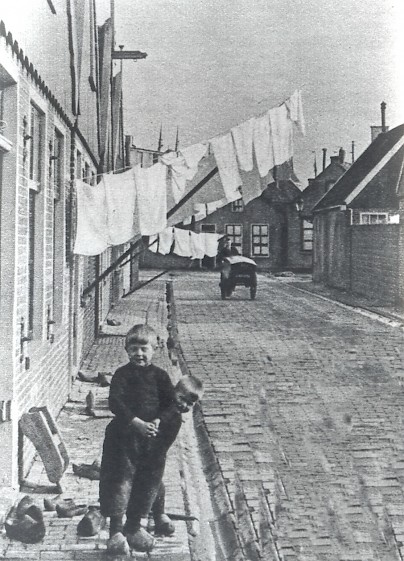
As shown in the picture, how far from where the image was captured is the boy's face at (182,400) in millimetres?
4230

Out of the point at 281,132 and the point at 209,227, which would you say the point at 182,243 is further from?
the point at 209,227

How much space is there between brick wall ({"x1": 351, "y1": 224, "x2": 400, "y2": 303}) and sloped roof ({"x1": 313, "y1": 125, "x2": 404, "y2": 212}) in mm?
3440

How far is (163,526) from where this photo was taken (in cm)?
458

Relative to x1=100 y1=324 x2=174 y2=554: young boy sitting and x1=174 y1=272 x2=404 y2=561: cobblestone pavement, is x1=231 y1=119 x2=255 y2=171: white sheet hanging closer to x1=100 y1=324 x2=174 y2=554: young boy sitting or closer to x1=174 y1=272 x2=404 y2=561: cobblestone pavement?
x1=174 y1=272 x2=404 y2=561: cobblestone pavement

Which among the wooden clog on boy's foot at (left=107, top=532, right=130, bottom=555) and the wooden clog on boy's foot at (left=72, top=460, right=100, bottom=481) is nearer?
the wooden clog on boy's foot at (left=107, top=532, right=130, bottom=555)

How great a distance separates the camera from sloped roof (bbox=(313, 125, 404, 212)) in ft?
91.8

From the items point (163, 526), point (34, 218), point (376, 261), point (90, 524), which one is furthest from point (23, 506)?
point (376, 261)

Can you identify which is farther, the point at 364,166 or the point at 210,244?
the point at 364,166

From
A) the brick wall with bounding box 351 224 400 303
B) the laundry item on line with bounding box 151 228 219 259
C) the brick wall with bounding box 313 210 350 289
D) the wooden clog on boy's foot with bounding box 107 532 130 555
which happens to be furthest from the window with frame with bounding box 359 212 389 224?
the wooden clog on boy's foot with bounding box 107 532 130 555

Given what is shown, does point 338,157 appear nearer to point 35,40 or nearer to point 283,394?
point 283,394

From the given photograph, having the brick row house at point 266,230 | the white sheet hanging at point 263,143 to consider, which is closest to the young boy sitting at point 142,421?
the white sheet hanging at point 263,143

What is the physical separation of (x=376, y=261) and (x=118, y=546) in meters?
18.9

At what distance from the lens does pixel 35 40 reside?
5793 mm

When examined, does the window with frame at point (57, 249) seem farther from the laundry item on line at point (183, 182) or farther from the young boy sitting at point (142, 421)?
the young boy sitting at point (142, 421)
